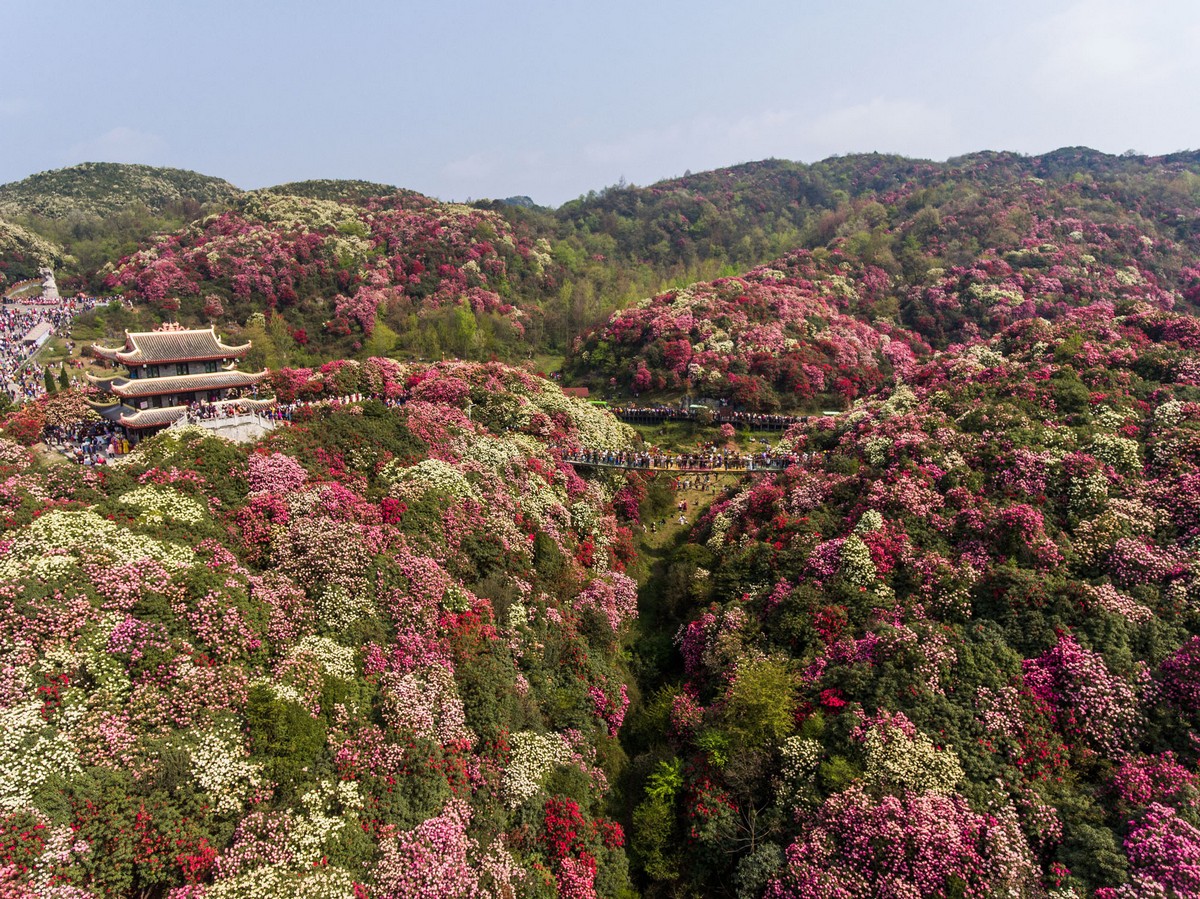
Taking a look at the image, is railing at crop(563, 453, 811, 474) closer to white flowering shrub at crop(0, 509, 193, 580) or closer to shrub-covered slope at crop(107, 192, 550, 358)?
white flowering shrub at crop(0, 509, 193, 580)

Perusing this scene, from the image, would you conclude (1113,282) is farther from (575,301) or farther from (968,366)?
(575,301)

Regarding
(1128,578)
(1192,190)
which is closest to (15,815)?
(1128,578)

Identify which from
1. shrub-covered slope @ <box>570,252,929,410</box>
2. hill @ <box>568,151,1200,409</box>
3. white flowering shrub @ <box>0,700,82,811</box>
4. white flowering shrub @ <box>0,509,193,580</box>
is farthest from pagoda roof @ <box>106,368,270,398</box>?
A: hill @ <box>568,151,1200,409</box>

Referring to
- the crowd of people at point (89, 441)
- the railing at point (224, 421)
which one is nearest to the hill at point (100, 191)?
the crowd of people at point (89, 441)

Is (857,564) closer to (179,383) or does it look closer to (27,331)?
(179,383)

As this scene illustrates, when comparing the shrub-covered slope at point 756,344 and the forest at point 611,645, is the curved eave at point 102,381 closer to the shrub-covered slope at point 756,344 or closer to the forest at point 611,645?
the forest at point 611,645

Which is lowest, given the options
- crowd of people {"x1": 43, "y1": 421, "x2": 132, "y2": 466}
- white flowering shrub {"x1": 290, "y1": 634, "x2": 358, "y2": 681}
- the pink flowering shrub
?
the pink flowering shrub

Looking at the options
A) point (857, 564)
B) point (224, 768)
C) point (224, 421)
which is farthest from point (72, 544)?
point (857, 564)
